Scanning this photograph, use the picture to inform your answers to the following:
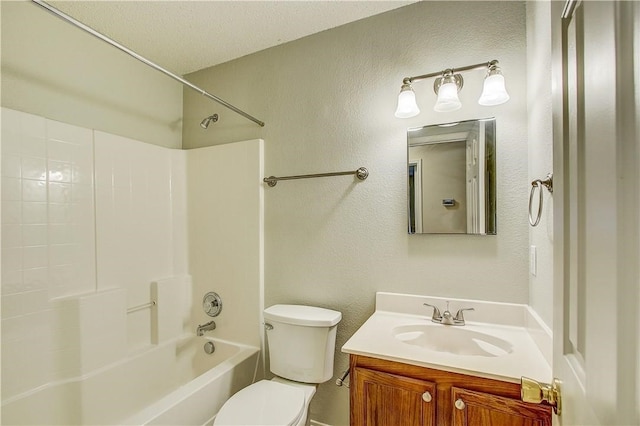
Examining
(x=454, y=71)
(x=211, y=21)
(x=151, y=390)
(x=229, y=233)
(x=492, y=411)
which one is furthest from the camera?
(x=229, y=233)

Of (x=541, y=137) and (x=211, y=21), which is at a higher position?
(x=211, y=21)

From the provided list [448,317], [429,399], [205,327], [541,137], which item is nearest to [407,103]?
[541,137]

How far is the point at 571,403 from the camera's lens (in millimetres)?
527

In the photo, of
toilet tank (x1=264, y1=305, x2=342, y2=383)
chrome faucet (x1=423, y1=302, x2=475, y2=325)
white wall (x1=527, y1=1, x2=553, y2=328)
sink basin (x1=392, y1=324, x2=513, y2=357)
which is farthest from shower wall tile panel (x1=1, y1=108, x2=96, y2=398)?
white wall (x1=527, y1=1, x2=553, y2=328)

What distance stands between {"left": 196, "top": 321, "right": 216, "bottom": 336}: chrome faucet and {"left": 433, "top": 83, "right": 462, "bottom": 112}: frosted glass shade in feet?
6.49

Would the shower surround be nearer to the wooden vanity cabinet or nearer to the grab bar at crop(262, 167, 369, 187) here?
the grab bar at crop(262, 167, 369, 187)

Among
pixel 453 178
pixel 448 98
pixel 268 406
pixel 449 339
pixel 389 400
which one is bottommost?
pixel 268 406

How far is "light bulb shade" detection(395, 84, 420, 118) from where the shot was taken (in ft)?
4.69

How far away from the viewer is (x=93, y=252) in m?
1.71

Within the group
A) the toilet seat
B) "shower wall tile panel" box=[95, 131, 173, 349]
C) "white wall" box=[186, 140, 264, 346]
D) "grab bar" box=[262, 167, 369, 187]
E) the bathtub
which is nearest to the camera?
the toilet seat

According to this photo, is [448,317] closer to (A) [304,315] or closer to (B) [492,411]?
(B) [492,411]

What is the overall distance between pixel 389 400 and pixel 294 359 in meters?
0.63

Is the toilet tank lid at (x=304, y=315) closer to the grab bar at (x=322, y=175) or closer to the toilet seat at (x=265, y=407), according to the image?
the toilet seat at (x=265, y=407)

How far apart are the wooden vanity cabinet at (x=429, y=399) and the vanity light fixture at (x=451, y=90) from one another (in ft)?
3.68
